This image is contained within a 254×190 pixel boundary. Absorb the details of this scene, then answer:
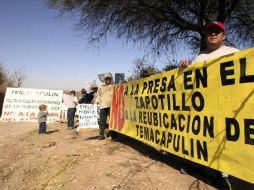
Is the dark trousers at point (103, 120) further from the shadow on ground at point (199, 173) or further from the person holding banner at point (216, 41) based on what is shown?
the person holding banner at point (216, 41)

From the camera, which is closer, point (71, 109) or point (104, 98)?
point (104, 98)

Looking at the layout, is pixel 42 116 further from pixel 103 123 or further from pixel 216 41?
pixel 216 41

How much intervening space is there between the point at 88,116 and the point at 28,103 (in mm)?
9177

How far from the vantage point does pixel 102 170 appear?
6.42 meters

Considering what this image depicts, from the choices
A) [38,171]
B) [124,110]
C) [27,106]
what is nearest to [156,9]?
[124,110]

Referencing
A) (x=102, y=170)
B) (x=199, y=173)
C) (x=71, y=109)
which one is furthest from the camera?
(x=71, y=109)

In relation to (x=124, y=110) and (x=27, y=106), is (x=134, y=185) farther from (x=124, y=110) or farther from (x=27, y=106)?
(x=27, y=106)

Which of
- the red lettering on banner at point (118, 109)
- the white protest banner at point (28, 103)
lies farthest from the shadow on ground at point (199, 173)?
the white protest banner at point (28, 103)

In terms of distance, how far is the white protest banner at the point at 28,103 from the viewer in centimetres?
2120

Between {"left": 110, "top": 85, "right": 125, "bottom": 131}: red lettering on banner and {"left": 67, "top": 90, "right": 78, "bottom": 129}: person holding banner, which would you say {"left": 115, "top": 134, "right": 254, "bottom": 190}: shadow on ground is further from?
{"left": 67, "top": 90, "right": 78, "bottom": 129}: person holding banner

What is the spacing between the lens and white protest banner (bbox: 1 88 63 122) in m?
21.2

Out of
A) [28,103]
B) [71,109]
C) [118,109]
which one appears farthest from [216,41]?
[28,103]

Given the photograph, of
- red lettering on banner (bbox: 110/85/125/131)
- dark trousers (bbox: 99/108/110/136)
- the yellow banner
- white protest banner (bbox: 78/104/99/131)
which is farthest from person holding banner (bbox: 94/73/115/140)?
white protest banner (bbox: 78/104/99/131)

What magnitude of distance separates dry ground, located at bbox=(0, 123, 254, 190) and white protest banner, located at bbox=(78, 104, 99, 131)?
2.67 meters
